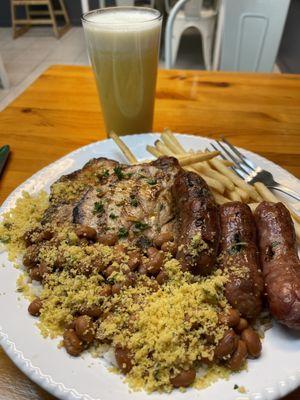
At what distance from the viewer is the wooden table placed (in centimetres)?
262

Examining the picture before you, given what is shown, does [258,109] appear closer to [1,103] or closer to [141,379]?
[141,379]

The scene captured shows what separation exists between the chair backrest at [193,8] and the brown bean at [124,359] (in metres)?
7.26

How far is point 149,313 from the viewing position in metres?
1.34

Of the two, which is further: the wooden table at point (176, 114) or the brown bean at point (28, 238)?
the wooden table at point (176, 114)

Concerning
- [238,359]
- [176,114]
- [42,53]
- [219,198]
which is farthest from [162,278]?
[42,53]

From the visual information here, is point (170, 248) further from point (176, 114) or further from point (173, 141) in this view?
point (176, 114)

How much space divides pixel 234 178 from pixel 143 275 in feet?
2.72

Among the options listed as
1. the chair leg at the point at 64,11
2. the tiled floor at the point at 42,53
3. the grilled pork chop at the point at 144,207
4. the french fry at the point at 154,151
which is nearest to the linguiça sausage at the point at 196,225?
the grilled pork chop at the point at 144,207

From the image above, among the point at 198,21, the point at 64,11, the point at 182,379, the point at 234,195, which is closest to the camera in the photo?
the point at 182,379

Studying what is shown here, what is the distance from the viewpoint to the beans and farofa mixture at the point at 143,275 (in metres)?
1.29

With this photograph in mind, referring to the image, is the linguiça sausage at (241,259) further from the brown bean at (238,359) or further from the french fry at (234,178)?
the french fry at (234,178)

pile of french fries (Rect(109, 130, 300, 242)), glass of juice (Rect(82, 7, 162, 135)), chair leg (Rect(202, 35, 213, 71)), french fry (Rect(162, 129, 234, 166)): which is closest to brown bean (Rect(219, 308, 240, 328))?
pile of french fries (Rect(109, 130, 300, 242))

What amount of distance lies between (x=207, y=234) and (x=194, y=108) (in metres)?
1.77

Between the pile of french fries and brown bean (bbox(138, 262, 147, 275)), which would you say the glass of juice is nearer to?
the pile of french fries
